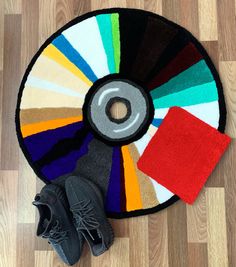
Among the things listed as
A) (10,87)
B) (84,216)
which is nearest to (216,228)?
(84,216)

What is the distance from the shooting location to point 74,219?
122 centimetres

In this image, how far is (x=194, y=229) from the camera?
120 cm

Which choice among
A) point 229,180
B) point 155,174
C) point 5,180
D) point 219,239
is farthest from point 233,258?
point 5,180

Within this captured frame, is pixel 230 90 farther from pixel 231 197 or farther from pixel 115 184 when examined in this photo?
pixel 115 184

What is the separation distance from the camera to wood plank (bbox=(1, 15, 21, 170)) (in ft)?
4.17

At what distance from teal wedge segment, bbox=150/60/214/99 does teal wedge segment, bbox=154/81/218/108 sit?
0.01 m

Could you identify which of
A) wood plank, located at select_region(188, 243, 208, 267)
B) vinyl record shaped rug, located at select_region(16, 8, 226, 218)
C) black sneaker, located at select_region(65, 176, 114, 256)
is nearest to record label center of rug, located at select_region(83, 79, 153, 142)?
vinyl record shaped rug, located at select_region(16, 8, 226, 218)

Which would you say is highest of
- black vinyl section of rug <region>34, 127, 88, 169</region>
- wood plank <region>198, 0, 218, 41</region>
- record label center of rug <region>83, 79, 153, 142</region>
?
wood plank <region>198, 0, 218, 41</region>

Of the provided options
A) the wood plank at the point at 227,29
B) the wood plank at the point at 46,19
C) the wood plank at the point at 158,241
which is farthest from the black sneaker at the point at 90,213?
the wood plank at the point at 227,29

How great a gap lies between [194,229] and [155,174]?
19cm

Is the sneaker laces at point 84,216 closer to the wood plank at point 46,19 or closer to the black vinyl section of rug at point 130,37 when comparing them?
the black vinyl section of rug at point 130,37

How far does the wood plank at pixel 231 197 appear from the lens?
1182 mm

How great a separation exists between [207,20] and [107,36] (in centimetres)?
31

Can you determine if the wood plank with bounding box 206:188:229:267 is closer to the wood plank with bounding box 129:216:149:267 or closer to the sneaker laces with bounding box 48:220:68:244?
the wood plank with bounding box 129:216:149:267
